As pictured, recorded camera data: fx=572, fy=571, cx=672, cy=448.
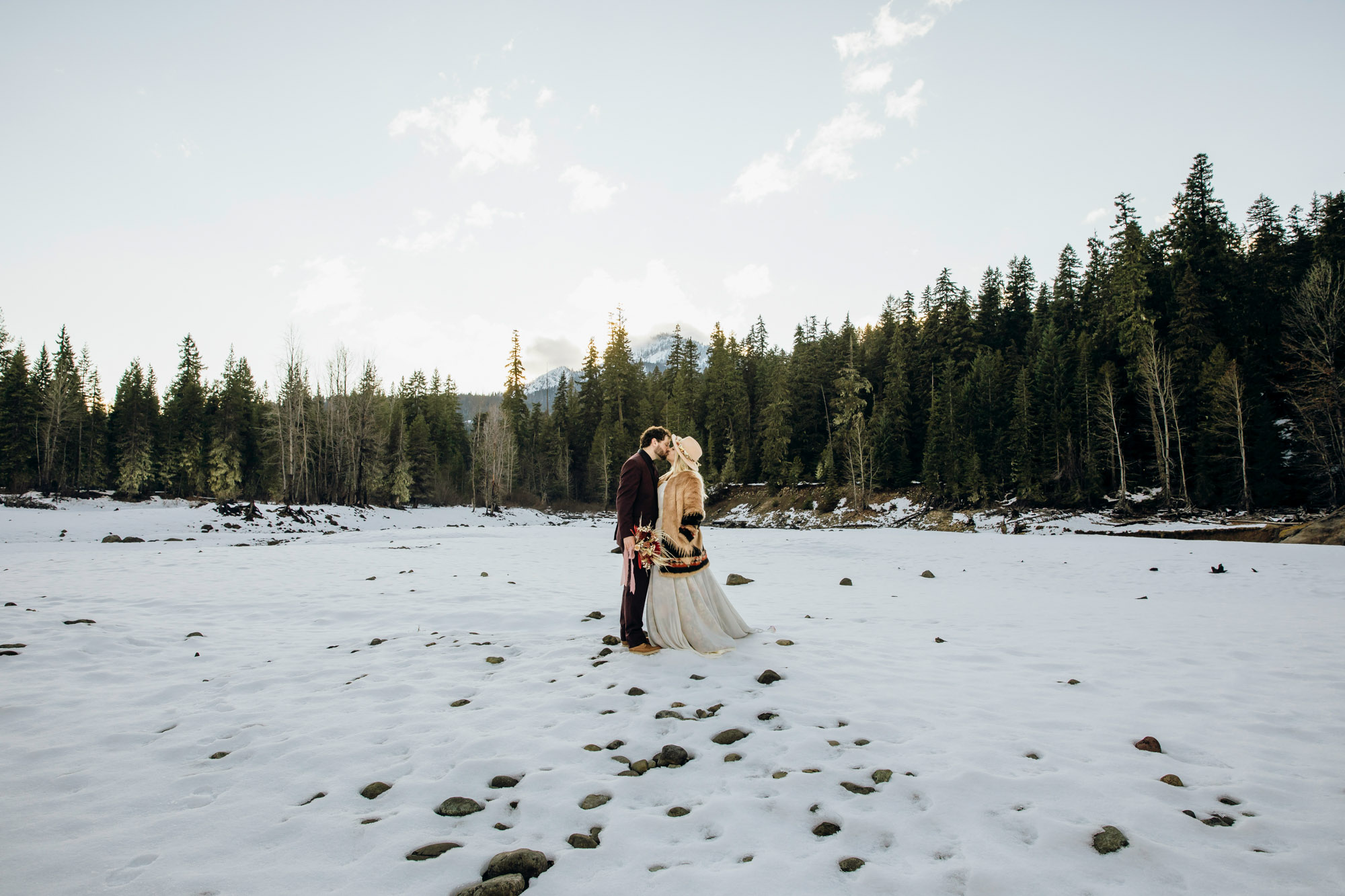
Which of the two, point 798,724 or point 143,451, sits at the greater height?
point 143,451

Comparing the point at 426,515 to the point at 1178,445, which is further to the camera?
the point at 426,515

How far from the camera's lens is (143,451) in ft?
180

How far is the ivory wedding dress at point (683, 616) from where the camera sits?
623cm

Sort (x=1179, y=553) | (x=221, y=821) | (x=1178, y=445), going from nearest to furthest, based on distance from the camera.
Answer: (x=221, y=821) < (x=1179, y=553) < (x=1178, y=445)

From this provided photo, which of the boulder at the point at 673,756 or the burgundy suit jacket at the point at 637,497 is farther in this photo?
the burgundy suit jacket at the point at 637,497

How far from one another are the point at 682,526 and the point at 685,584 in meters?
0.64

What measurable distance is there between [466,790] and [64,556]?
62.4 ft

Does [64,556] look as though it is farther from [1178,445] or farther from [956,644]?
[1178,445]

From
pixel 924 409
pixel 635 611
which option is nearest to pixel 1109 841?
pixel 635 611

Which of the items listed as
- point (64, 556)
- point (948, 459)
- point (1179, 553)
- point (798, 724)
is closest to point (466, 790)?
point (798, 724)

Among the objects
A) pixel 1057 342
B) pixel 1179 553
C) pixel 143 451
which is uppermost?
pixel 1057 342

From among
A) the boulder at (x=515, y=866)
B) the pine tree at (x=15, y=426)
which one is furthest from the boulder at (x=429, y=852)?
the pine tree at (x=15, y=426)

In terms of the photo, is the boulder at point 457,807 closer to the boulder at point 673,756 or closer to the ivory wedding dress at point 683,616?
the boulder at point 673,756

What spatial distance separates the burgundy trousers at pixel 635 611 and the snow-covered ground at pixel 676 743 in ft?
1.02
